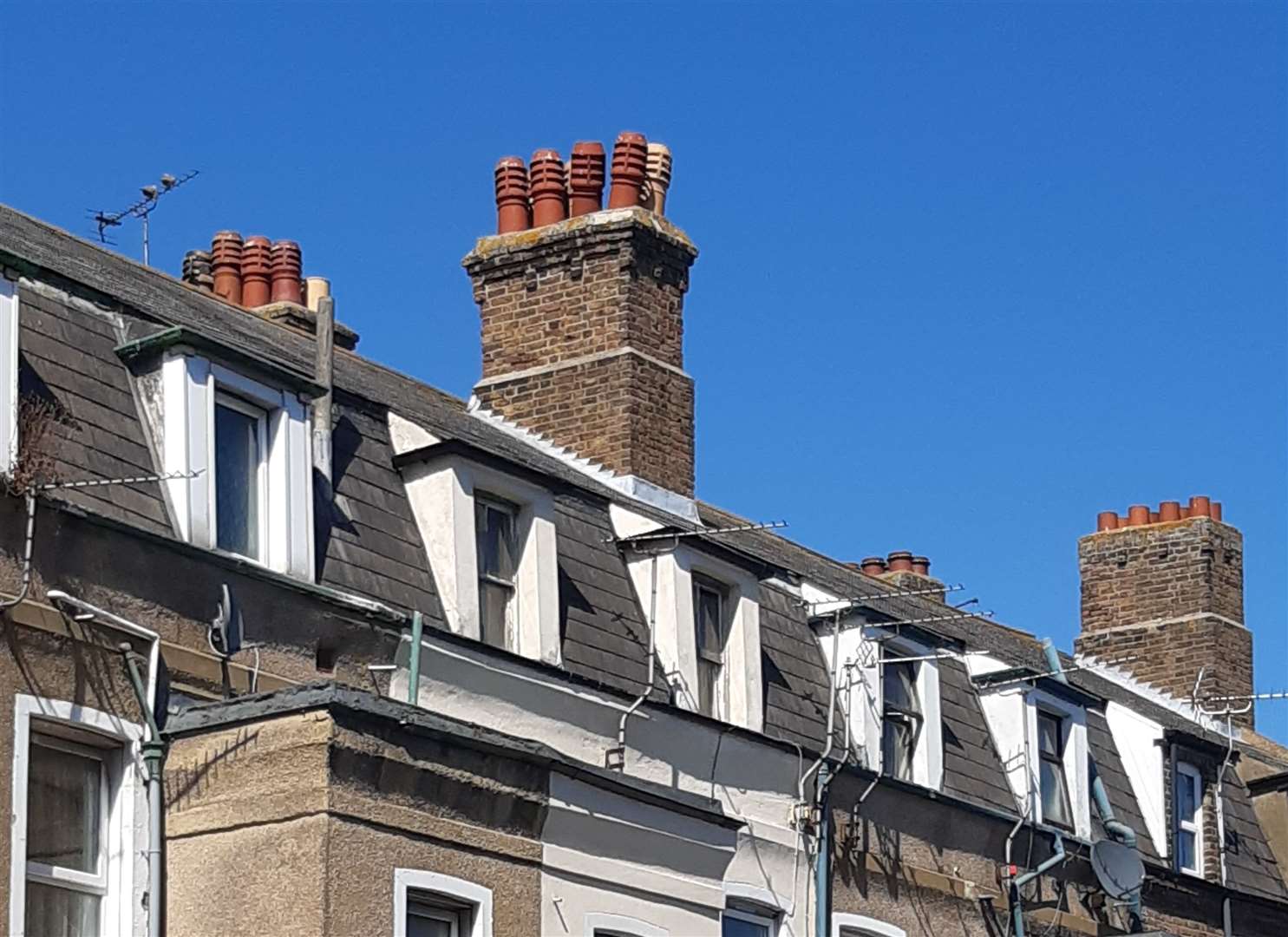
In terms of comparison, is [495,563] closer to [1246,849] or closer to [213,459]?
→ [213,459]

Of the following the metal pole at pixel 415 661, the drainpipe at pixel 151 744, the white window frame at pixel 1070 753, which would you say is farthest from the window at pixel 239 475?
the white window frame at pixel 1070 753

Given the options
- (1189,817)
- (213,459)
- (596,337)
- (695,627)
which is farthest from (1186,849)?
(213,459)

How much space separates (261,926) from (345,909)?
20.6 inches

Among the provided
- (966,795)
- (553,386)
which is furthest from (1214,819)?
(553,386)

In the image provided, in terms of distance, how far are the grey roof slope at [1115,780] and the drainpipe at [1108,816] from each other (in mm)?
192

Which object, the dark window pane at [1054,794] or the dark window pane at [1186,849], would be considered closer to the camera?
the dark window pane at [1054,794]

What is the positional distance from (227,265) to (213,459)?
10883 millimetres

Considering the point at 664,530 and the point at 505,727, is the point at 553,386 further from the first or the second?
the point at 505,727

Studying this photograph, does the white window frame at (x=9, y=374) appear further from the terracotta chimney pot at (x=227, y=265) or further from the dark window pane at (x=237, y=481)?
the terracotta chimney pot at (x=227, y=265)

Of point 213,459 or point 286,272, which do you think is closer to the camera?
→ point 213,459

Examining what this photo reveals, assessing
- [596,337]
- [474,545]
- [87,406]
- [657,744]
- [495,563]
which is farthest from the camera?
[596,337]

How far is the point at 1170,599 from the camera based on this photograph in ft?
130

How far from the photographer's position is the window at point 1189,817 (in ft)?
109

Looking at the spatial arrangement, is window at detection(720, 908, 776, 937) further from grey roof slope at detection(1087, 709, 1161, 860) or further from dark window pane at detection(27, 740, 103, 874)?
grey roof slope at detection(1087, 709, 1161, 860)
